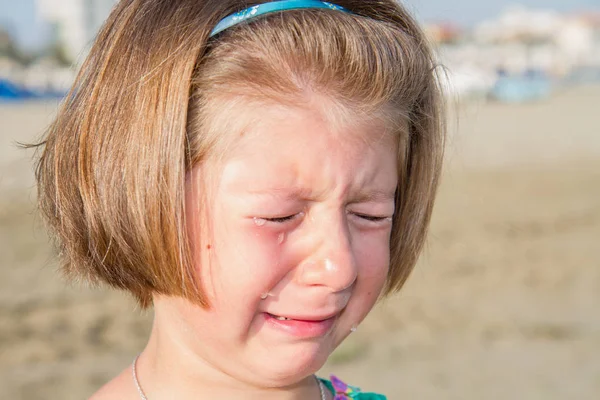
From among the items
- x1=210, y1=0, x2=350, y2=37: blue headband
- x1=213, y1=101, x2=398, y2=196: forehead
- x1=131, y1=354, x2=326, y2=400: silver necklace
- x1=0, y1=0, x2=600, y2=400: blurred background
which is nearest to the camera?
x1=213, y1=101, x2=398, y2=196: forehead

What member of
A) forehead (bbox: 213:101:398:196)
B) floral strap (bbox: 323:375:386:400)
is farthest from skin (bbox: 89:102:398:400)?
floral strap (bbox: 323:375:386:400)

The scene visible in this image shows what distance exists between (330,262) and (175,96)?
1.34 ft

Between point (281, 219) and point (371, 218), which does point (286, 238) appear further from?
point (371, 218)

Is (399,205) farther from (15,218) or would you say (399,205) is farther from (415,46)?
(15,218)

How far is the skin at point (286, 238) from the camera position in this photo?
1.31 m

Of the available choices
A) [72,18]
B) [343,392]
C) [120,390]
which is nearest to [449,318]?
[343,392]

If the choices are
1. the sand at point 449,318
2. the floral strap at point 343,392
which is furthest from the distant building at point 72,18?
the floral strap at point 343,392

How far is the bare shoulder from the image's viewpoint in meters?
1.59

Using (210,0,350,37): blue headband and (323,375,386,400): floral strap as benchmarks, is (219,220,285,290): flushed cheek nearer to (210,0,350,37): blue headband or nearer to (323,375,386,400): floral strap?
(210,0,350,37): blue headband

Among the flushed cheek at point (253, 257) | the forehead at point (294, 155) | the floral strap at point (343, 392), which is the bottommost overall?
the floral strap at point (343, 392)

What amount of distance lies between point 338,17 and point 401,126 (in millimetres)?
249

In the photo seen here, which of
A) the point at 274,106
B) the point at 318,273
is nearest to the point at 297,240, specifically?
the point at 318,273

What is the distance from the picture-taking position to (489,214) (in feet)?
30.8

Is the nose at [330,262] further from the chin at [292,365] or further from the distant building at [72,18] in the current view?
the distant building at [72,18]
